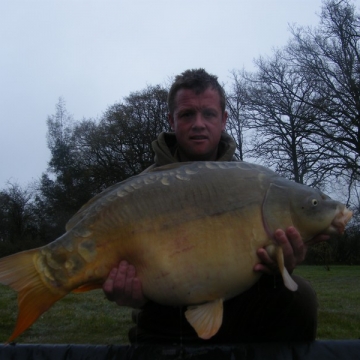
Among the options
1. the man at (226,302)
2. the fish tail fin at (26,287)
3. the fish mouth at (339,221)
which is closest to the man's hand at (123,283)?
the man at (226,302)

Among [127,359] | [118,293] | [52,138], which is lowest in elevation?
[127,359]

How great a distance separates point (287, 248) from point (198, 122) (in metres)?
0.85

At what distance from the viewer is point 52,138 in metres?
25.6

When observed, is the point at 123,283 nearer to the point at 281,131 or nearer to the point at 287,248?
the point at 287,248

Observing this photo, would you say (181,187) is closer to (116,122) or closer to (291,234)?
(291,234)

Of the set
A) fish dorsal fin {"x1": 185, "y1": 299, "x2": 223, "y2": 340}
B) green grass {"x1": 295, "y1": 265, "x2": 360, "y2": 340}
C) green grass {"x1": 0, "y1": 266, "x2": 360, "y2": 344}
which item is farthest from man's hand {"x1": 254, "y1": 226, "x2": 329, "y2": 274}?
green grass {"x1": 295, "y1": 265, "x2": 360, "y2": 340}

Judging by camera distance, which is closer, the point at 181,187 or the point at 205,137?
the point at 181,187

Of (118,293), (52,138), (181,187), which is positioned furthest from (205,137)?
(52,138)

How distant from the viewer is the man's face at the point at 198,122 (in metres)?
2.33

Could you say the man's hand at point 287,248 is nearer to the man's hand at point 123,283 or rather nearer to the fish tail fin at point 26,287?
the man's hand at point 123,283

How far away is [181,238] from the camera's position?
5.23 feet

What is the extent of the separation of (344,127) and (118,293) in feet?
48.7

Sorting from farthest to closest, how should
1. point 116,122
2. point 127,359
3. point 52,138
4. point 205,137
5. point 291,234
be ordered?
point 52,138, point 116,122, point 205,137, point 127,359, point 291,234

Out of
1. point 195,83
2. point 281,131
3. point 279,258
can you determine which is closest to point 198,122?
point 195,83
